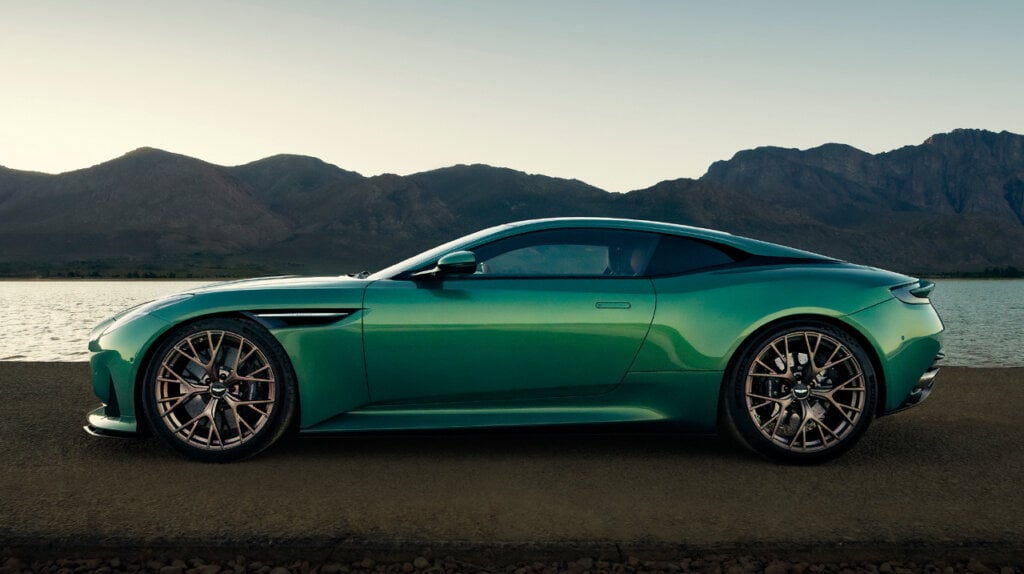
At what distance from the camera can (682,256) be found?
4652 millimetres

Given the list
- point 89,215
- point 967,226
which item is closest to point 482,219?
point 89,215

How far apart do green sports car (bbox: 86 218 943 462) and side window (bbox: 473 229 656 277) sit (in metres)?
0.11

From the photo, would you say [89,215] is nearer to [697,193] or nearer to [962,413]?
[697,193]

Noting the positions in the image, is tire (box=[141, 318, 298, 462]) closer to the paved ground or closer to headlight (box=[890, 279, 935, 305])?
the paved ground

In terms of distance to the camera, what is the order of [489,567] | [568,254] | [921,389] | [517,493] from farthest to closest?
[568,254] < [921,389] < [517,493] < [489,567]

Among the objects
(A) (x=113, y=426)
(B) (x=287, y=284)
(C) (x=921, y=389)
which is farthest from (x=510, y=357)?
(C) (x=921, y=389)

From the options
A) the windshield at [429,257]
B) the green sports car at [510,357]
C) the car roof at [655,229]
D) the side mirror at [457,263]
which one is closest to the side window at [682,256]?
the car roof at [655,229]

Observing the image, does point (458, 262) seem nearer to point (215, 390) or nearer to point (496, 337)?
point (496, 337)

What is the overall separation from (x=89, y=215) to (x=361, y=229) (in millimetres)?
64234

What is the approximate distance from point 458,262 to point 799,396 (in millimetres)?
1953

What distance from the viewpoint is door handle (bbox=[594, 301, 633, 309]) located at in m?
4.32

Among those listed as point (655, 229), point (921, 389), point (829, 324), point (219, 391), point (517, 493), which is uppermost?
point (655, 229)

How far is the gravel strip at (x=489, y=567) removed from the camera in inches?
114

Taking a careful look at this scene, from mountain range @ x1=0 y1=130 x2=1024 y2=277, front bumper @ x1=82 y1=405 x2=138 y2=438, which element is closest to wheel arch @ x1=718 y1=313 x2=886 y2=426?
front bumper @ x1=82 y1=405 x2=138 y2=438
